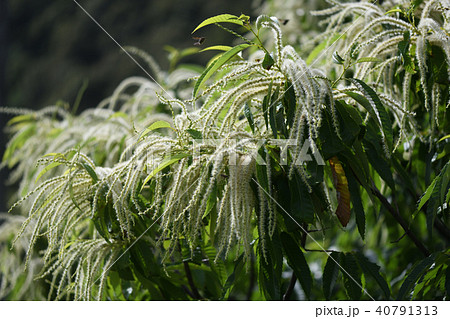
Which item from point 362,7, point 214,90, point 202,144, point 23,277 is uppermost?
point 362,7

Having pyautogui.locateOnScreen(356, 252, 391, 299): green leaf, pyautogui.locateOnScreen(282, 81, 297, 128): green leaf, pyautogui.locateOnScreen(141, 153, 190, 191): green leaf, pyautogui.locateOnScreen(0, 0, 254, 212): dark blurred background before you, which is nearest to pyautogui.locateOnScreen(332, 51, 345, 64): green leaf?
pyautogui.locateOnScreen(282, 81, 297, 128): green leaf

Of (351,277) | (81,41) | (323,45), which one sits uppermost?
(81,41)

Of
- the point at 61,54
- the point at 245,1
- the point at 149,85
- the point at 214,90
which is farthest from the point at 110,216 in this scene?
the point at 61,54

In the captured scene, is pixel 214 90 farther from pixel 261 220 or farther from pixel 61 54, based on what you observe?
pixel 61 54

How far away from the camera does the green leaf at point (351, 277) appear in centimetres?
134

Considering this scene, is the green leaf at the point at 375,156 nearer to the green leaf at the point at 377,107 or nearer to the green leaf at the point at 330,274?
the green leaf at the point at 377,107

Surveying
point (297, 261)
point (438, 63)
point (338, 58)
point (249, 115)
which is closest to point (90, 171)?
point (249, 115)

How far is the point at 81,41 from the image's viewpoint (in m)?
7.07

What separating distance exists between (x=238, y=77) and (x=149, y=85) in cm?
96

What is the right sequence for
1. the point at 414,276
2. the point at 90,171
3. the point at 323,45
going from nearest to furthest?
the point at 414,276 → the point at 90,171 → the point at 323,45

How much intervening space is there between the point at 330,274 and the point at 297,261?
121 mm

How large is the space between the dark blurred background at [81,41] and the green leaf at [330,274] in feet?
18.0

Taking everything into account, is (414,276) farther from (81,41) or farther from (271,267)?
(81,41)
